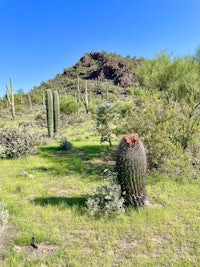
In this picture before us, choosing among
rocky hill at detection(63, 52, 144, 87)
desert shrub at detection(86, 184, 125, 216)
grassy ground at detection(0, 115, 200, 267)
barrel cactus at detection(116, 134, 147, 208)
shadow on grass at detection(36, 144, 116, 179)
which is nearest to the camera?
grassy ground at detection(0, 115, 200, 267)

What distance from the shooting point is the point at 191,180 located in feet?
22.8

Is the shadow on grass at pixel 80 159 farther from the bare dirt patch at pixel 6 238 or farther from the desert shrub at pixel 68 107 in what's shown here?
the desert shrub at pixel 68 107

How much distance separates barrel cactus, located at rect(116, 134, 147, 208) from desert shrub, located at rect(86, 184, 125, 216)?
184mm

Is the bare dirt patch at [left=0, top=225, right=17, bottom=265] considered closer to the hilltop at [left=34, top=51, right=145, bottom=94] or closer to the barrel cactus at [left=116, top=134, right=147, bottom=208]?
the barrel cactus at [left=116, top=134, right=147, bottom=208]

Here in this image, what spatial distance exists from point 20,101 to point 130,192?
42.5 m

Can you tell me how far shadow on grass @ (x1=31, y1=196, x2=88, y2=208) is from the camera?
5.65m

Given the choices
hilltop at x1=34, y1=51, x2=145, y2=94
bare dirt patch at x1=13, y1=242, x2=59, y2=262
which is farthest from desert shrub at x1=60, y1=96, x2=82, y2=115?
hilltop at x1=34, y1=51, x2=145, y2=94

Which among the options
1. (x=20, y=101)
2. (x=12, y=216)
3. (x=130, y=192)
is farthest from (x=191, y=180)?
(x=20, y=101)

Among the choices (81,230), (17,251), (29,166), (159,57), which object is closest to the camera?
(17,251)

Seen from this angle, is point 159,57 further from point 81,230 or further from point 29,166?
point 81,230

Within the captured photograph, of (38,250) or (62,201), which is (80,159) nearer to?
(62,201)

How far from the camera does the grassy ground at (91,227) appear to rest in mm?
3816

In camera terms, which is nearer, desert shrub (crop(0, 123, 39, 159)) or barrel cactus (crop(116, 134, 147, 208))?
barrel cactus (crop(116, 134, 147, 208))

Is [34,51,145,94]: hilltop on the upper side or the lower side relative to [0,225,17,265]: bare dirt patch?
upper
